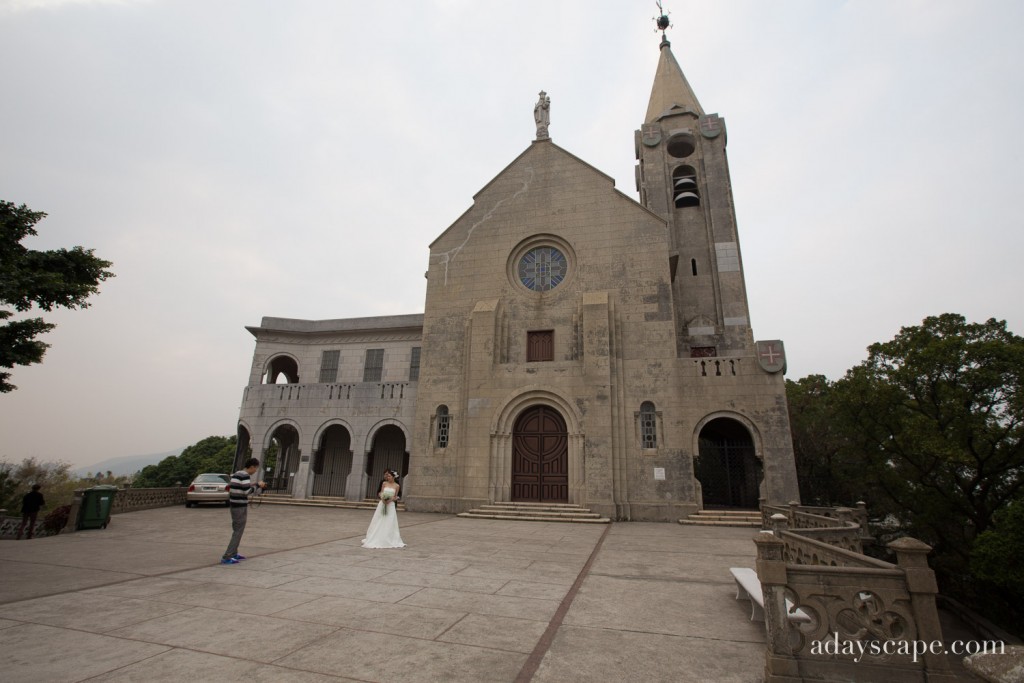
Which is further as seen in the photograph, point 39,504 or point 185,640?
point 39,504

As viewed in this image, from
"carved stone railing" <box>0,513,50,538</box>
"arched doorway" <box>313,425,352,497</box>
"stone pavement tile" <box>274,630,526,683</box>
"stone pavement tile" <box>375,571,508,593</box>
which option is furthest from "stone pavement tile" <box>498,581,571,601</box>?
"arched doorway" <box>313,425,352,497</box>

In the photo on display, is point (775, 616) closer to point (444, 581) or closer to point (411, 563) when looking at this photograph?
point (444, 581)

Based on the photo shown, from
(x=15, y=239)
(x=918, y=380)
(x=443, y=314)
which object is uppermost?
(x=443, y=314)

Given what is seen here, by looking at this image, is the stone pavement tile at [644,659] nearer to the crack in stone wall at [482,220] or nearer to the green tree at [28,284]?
the green tree at [28,284]

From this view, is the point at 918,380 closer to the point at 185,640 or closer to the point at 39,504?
the point at 185,640

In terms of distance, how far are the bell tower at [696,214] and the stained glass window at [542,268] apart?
4796 mm

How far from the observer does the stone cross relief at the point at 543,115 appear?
20406mm

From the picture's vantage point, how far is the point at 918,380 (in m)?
15.2

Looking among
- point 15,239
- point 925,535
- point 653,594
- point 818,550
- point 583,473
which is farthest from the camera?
point 925,535

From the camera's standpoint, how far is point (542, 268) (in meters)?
19.2

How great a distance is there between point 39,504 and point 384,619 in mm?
12724

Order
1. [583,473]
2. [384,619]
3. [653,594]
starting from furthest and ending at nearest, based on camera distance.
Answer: [583,473]
[653,594]
[384,619]

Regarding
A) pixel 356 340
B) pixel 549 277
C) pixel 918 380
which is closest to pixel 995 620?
pixel 918 380

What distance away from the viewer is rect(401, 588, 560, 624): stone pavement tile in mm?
5184
